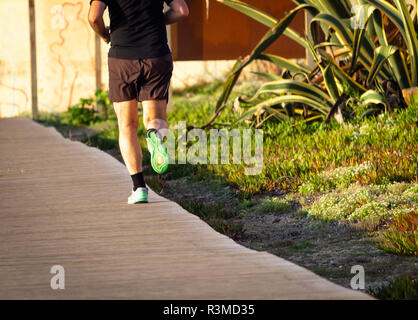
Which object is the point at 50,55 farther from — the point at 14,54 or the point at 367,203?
the point at 367,203

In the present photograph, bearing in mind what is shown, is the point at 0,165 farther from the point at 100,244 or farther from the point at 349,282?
the point at 349,282

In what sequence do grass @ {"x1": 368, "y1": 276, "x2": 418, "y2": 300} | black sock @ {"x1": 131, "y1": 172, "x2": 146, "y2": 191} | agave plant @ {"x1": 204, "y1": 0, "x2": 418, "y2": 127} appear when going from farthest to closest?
agave plant @ {"x1": 204, "y1": 0, "x2": 418, "y2": 127}
black sock @ {"x1": 131, "y1": 172, "x2": 146, "y2": 191}
grass @ {"x1": 368, "y1": 276, "x2": 418, "y2": 300}

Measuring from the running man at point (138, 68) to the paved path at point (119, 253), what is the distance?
407mm

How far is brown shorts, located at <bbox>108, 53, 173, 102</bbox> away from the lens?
571 centimetres

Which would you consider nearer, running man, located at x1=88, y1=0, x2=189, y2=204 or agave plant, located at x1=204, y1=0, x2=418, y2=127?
running man, located at x1=88, y1=0, x2=189, y2=204

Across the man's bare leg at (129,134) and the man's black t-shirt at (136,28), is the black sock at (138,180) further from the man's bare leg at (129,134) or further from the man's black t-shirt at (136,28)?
the man's black t-shirt at (136,28)

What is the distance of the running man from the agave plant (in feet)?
9.38

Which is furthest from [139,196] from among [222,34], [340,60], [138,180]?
[222,34]

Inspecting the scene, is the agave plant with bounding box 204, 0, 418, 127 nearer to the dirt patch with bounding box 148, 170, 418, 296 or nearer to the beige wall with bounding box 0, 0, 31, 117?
the dirt patch with bounding box 148, 170, 418, 296

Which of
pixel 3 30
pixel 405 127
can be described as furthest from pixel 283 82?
pixel 3 30

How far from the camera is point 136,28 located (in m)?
5.68

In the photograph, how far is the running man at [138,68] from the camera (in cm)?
566

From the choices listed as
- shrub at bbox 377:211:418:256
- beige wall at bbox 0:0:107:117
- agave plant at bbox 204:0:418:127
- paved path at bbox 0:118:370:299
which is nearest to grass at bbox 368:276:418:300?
paved path at bbox 0:118:370:299

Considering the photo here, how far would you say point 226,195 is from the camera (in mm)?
7516
